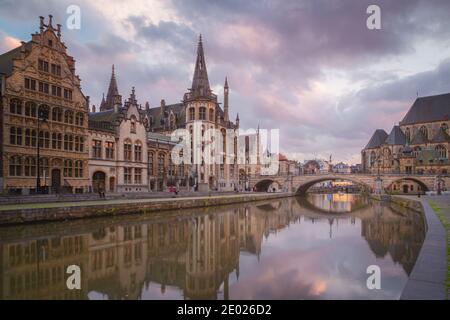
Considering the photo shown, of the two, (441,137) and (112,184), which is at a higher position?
(441,137)

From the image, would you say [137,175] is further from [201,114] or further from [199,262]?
[199,262]

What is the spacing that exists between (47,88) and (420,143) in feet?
261

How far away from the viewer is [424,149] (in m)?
75.6

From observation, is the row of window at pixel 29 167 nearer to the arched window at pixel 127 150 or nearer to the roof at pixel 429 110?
the arched window at pixel 127 150

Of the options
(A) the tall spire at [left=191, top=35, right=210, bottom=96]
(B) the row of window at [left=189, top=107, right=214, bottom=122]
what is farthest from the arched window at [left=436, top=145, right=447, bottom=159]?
(A) the tall spire at [left=191, top=35, right=210, bottom=96]

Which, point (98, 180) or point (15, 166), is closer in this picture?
point (15, 166)

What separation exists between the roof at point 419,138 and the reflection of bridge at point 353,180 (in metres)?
14.5

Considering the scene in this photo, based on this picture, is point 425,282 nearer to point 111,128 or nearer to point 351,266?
point 351,266

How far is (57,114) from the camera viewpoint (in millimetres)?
32844

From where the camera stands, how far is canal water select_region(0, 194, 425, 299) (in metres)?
8.40

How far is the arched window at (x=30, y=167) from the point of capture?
29.5m

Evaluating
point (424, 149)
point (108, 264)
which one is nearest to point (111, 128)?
point (108, 264)

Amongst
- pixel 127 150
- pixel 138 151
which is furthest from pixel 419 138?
pixel 127 150

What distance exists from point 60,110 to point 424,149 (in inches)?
3067
